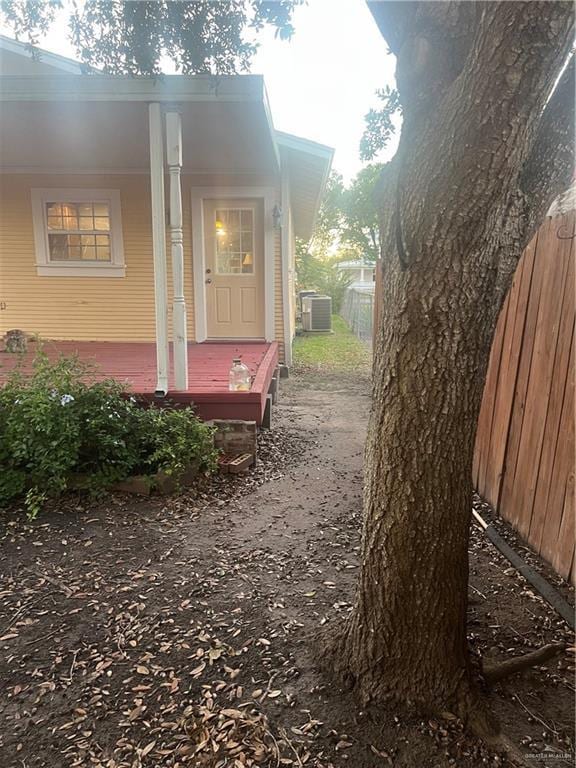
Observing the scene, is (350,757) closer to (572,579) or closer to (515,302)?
(572,579)

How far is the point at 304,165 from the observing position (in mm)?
7164

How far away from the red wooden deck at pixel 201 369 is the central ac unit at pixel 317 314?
7478mm

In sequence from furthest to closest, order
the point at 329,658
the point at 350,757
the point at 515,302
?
the point at 515,302 < the point at 329,658 < the point at 350,757

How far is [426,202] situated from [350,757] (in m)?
1.64

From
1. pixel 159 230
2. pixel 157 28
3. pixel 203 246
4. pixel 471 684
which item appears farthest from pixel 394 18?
pixel 203 246

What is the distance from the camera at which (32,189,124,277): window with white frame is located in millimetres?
7316

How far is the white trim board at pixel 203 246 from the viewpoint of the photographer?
7266 mm

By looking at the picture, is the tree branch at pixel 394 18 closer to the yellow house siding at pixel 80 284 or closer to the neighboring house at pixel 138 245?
the neighboring house at pixel 138 245

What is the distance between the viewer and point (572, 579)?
237 centimetres

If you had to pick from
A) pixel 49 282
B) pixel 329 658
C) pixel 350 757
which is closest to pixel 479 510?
pixel 329 658

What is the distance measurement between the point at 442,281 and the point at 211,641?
165 cm

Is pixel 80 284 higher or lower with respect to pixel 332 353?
higher

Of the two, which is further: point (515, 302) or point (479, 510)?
point (479, 510)

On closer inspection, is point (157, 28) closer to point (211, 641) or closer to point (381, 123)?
point (381, 123)
